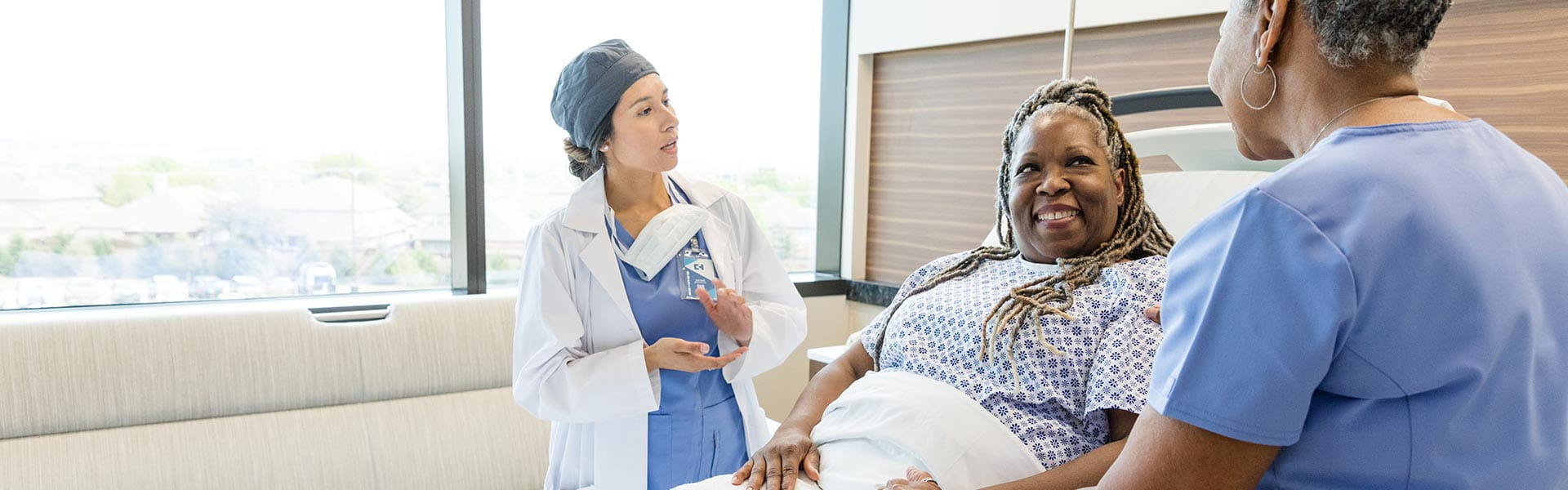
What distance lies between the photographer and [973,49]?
3564mm

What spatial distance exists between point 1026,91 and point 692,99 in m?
1.26

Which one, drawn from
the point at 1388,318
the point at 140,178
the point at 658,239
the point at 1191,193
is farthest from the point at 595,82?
the point at 140,178

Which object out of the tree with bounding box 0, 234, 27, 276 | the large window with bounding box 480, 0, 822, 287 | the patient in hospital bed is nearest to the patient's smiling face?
the patient in hospital bed

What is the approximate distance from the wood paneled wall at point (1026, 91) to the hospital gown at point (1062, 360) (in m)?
1.04

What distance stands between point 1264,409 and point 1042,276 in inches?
32.2

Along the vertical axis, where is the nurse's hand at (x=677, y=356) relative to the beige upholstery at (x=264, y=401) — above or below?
above

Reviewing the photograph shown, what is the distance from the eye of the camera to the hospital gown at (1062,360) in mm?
1441

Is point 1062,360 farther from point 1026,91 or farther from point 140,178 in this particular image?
point 140,178

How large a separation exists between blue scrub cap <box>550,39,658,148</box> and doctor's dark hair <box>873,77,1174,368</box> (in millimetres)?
717

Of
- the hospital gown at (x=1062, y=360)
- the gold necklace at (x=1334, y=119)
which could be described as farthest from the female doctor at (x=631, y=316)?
the gold necklace at (x=1334, y=119)

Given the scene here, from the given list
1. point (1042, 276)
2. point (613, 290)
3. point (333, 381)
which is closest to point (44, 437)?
point (333, 381)

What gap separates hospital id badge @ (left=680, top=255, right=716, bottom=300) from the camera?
2.04 meters

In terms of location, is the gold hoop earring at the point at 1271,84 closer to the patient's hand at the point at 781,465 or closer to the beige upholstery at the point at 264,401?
the patient's hand at the point at 781,465

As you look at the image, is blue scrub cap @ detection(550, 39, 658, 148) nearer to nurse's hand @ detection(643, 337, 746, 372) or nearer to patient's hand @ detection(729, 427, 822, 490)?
nurse's hand @ detection(643, 337, 746, 372)
